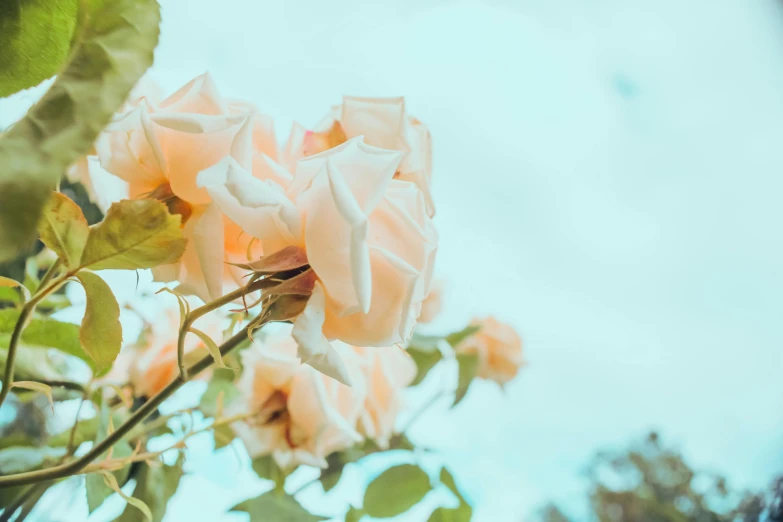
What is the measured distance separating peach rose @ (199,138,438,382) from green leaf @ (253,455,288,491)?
0.54 ft

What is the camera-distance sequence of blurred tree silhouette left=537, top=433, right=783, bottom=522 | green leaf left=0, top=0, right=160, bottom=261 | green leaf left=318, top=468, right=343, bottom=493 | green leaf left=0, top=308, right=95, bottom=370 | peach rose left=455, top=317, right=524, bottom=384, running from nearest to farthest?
green leaf left=0, top=0, right=160, bottom=261
green leaf left=0, top=308, right=95, bottom=370
green leaf left=318, top=468, right=343, bottom=493
peach rose left=455, top=317, right=524, bottom=384
blurred tree silhouette left=537, top=433, right=783, bottom=522

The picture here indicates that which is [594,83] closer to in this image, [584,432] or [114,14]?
[584,432]

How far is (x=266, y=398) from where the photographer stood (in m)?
0.23

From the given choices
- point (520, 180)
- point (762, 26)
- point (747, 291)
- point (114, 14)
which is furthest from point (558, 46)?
point (114, 14)

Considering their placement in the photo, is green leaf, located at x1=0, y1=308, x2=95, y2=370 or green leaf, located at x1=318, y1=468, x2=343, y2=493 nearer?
green leaf, located at x1=0, y1=308, x2=95, y2=370

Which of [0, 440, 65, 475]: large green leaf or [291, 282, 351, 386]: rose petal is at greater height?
[291, 282, 351, 386]: rose petal

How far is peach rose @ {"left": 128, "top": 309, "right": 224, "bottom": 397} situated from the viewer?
0.23 metres

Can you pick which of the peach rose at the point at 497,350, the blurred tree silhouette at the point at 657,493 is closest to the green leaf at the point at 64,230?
the peach rose at the point at 497,350

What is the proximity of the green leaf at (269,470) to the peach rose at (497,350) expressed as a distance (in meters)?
0.18

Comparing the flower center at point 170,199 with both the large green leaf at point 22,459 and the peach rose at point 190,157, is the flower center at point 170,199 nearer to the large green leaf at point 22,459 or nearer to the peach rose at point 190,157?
the peach rose at point 190,157

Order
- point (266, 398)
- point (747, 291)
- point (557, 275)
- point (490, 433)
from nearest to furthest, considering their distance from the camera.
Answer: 1. point (266, 398)
2. point (490, 433)
3. point (557, 275)
4. point (747, 291)

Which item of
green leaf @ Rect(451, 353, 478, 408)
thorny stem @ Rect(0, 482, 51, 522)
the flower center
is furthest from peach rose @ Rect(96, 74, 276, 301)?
green leaf @ Rect(451, 353, 478, 408)

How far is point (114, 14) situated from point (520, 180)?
93 centimetres

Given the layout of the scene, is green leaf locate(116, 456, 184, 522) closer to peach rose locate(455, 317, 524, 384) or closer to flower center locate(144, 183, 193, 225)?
flower center locate(144, 183, 193, 225)
